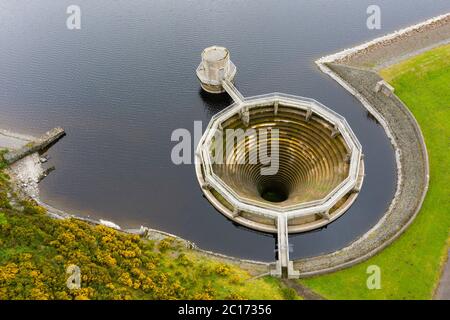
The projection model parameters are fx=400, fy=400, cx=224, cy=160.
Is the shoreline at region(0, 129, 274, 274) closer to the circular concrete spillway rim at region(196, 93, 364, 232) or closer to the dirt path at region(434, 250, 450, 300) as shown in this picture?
the circular concrete spillway rim at region(196, 93, 364, 232)

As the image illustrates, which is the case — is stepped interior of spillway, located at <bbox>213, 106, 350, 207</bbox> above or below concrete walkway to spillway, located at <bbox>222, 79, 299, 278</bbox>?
above

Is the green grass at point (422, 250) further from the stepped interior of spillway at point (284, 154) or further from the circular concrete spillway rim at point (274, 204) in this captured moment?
the stepped interior of spillway at point (284, 154)

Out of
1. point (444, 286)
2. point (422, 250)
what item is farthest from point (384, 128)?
point (444, 286)

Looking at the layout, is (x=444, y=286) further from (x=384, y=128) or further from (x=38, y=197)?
(x=38, y=197)

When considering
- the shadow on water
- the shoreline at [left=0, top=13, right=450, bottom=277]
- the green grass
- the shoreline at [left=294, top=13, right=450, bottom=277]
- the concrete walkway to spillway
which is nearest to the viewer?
the green grass

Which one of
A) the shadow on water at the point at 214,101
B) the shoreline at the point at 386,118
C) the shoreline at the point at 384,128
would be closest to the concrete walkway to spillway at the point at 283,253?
the shoreline at the point at 384,128

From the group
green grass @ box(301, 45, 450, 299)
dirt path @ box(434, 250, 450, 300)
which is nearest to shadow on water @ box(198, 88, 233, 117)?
green grass @ box(301, 45, 450, 299)
